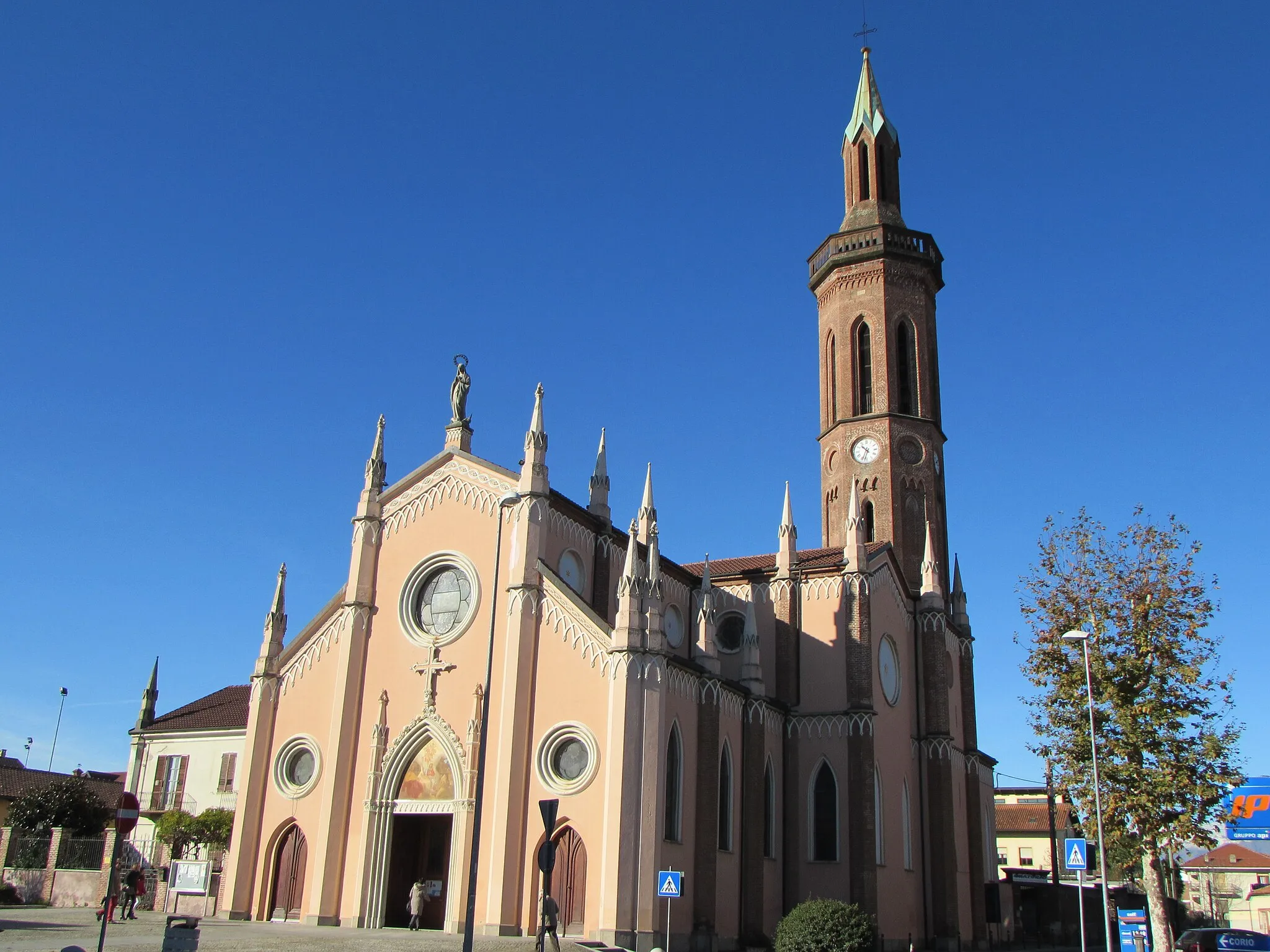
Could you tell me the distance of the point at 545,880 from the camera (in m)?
20.9

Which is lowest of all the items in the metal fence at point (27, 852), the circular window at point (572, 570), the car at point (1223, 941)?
the car at point (1223, 941)

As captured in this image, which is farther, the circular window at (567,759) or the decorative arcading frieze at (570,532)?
the decorative arcading frieze at (570,532)

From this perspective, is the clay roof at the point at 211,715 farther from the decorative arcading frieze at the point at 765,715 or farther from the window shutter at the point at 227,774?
the decorative arcading frieze at the point at 765,715

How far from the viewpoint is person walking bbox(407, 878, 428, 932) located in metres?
→ 29.8

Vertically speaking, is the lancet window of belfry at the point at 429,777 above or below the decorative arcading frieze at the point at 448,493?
below

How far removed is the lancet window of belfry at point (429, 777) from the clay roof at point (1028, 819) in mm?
53541

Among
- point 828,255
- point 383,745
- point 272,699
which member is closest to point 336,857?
point 383,745

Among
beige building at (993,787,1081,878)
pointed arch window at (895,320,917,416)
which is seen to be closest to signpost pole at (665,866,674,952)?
pointed arch window at (895,320,917,416)

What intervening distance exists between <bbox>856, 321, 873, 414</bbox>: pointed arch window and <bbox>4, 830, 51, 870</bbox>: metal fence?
34.0 metres

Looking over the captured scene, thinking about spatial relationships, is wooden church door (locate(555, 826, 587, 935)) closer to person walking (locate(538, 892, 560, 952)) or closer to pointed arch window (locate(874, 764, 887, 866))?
person walking (locate(538, 892, 560, 952))

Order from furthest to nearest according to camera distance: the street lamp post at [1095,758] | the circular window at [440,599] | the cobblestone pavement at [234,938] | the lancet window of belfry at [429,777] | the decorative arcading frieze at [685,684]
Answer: the circular window at [440,599], the lancet window of belfry at [429,777], the decorative arcading frieze at [685,684], the street lamp post at [1095,758], the cobblestone pavement at [234,938]

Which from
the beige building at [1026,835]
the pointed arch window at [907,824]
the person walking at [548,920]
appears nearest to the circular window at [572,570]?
the person walking at [548,920]

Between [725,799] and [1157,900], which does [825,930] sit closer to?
[725,799]

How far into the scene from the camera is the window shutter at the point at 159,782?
46.2 m
